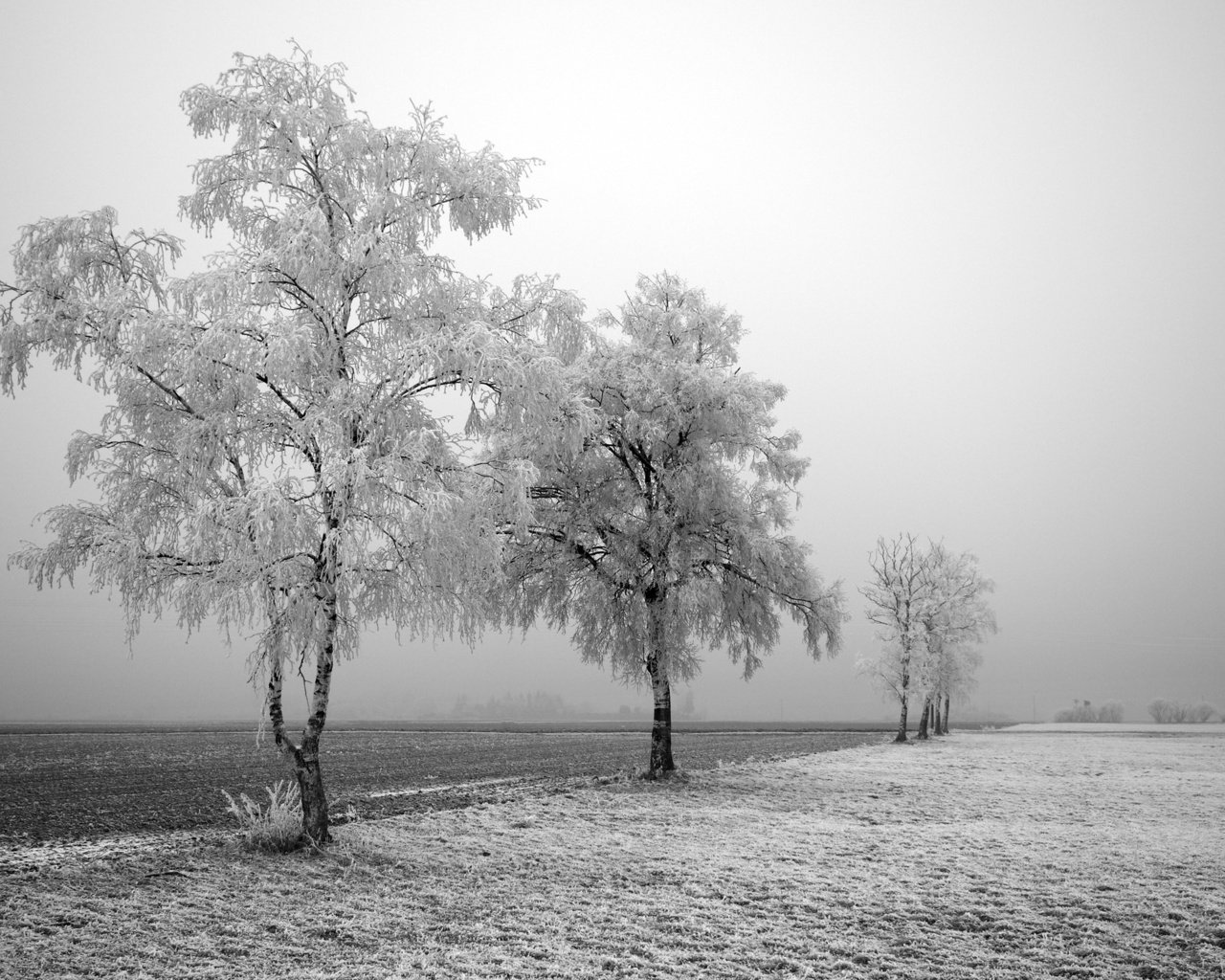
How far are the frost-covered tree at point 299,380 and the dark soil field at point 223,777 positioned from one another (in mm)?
2649

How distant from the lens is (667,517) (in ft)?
73.5

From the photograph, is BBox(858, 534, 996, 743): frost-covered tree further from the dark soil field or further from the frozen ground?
the frozen ground

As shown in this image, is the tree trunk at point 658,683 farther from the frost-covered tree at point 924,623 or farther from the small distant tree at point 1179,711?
the small distant tree at point 1179,711

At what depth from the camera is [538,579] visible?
23250 millimetres

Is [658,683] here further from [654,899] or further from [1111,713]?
[1111,713]

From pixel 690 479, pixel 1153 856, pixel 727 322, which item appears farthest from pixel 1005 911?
pixel 727 322

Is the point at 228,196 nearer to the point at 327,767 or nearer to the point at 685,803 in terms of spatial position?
the point at 685,803

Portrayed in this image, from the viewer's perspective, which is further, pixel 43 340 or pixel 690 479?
pixel 690 479

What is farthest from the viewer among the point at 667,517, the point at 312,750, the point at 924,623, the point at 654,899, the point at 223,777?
the point at 924,623

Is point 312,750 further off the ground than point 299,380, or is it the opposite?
point 299,380

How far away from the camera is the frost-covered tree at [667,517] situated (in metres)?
22.1

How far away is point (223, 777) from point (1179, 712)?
480 feet

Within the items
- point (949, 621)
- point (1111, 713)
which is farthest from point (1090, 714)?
point (949, 621)

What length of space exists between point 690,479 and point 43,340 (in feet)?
47.6
